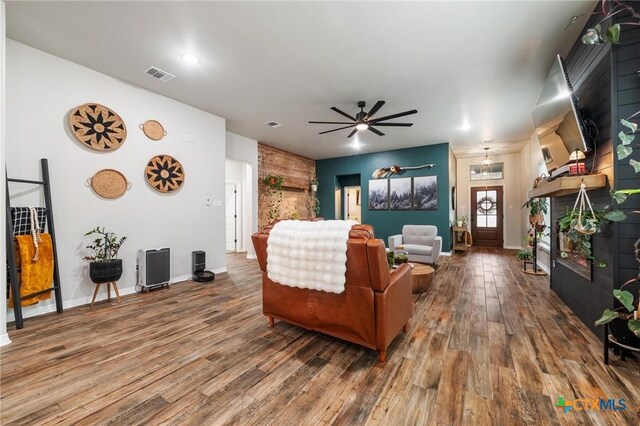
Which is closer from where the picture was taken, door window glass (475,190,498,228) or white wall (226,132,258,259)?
white wall (226,132,258,259)

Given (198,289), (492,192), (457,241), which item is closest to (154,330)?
(198,289)

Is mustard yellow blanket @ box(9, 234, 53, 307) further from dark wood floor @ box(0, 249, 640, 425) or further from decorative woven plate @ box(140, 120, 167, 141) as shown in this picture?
decorative woven plate @ box(140, 120, 167, 141)

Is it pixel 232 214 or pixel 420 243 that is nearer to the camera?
pixel 420 243

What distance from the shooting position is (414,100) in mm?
4145

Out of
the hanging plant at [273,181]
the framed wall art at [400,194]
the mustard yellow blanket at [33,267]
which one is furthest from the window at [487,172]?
the mustard yellow blanket at [33,267]

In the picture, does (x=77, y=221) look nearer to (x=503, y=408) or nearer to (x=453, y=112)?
(x=503, y=408)

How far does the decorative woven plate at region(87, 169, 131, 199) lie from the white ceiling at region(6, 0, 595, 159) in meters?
1.32

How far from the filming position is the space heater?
361 cm

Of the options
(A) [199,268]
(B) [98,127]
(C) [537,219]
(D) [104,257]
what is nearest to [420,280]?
(C) [537,219]

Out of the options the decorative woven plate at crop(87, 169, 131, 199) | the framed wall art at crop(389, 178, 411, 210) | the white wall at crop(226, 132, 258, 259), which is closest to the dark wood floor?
the decorative woven plate at crop(87, 169, 131, 199)

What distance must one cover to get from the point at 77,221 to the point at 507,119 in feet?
23.5

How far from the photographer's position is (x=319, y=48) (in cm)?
283

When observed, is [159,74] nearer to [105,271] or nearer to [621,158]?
[105,271]

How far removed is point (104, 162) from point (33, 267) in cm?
144
